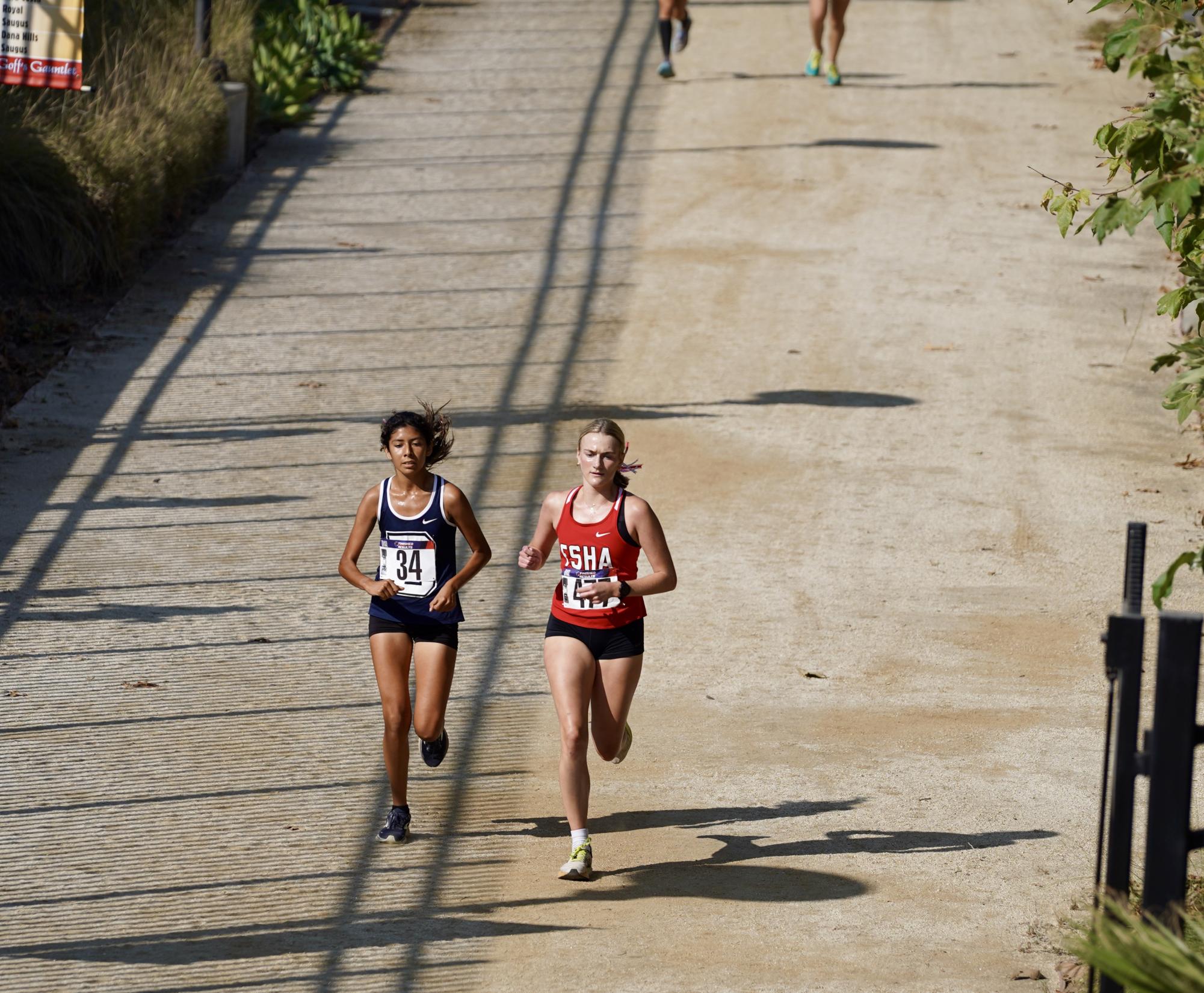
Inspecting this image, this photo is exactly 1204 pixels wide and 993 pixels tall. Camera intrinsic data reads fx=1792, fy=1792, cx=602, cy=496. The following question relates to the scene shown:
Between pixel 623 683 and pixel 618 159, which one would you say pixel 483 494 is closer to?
pixel 623 683

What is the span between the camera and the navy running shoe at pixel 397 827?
656cm

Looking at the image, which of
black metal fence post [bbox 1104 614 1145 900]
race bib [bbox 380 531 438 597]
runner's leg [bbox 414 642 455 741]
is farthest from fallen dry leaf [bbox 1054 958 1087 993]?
race bib [bbox 380 531 438 597]

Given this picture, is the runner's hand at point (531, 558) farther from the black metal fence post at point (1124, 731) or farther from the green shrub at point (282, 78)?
the green shrub at point (282, 78)

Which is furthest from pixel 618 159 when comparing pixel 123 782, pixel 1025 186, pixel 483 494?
pixel 123 782

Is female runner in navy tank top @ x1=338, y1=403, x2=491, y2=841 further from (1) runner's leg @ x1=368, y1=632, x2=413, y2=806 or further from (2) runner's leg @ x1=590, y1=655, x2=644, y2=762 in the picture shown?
(2) runner's leg @ x1=590, y1=655, x2=644, y2=762

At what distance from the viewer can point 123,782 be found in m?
6.97

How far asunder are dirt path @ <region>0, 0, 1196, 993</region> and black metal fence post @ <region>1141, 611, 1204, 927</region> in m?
1.50

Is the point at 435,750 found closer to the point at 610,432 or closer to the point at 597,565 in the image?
the point at 597,565

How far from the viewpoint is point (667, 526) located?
1016 centimetres

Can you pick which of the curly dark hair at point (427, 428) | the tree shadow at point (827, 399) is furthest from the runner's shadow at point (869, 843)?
the tree shadow at point (827, 399)

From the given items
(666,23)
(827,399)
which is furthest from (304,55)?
(827,399)

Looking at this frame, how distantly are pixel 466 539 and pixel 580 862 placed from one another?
4.07 ft

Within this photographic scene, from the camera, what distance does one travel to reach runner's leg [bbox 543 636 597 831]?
246 inches

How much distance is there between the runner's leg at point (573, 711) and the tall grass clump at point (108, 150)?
8460mm
